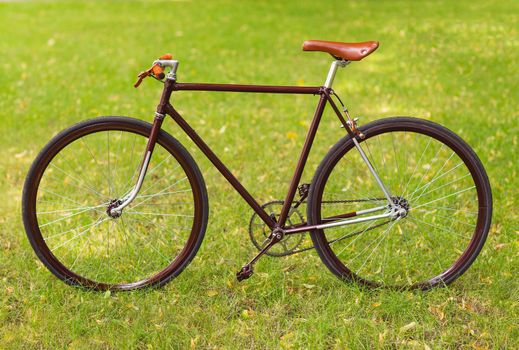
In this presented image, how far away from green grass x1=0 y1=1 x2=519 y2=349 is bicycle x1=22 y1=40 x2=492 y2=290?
0.18m

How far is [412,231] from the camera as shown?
165 inches

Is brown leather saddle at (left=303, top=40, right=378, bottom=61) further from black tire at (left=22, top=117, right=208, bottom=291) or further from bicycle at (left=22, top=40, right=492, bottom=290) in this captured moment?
black tire at (left=22, top=117, right=208, bottom=291)

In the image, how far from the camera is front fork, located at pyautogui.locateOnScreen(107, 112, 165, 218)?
10.9 feet

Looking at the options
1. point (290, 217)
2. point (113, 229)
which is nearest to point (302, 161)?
point (290, 217)

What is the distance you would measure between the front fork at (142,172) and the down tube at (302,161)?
741 mm

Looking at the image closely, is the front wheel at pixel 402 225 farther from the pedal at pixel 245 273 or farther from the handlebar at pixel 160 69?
the handlebar at pixel 160 69

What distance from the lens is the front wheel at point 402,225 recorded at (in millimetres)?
3344

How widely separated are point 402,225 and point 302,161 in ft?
3.85

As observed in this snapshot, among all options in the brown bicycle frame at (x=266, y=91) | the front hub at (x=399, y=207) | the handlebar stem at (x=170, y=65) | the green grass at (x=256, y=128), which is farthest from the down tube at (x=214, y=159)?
the front hub at (x=399, y=207)

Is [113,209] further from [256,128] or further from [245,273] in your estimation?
[256,128]

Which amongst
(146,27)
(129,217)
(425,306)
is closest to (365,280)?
(425,306)

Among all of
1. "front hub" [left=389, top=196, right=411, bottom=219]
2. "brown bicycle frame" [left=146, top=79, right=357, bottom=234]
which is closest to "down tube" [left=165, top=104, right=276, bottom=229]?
"brown bicycle frame" [left=146, top=79, right=357, bottom=234]

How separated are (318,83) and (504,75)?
92.1 inches

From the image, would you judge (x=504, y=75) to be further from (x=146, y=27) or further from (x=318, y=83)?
(x=146, y=27)
